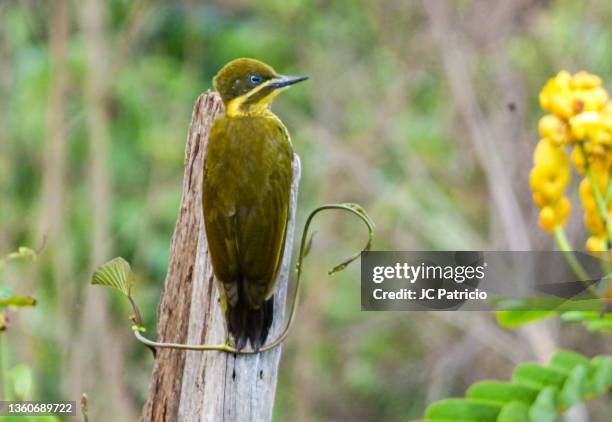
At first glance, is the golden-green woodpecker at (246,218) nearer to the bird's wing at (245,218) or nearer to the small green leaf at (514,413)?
the bird's wing at (245,218)

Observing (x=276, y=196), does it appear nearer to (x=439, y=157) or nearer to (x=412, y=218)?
(x=412, y=218)

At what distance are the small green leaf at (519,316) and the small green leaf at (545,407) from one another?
14cm

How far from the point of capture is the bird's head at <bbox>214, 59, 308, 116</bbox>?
224 cm

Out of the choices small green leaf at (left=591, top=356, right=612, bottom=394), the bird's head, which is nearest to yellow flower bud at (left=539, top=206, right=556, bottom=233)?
small green leaf at (left=591, top=356, right=612, bottom=394)

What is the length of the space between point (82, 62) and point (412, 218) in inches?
94.3

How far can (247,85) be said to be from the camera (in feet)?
7.41

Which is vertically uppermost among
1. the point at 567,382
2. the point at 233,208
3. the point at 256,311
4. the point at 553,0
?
the point at 553,0

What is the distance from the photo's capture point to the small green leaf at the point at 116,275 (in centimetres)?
209

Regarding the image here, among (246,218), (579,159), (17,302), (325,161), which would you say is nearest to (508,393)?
(579,159)

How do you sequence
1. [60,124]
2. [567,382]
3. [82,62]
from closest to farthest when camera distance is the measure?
[567,382] → [60,124] → [82,62]

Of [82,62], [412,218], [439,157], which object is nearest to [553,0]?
[439,157]

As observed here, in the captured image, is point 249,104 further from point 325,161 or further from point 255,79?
point 325,161

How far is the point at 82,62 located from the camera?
6.73 meters

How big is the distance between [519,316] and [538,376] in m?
0.16
